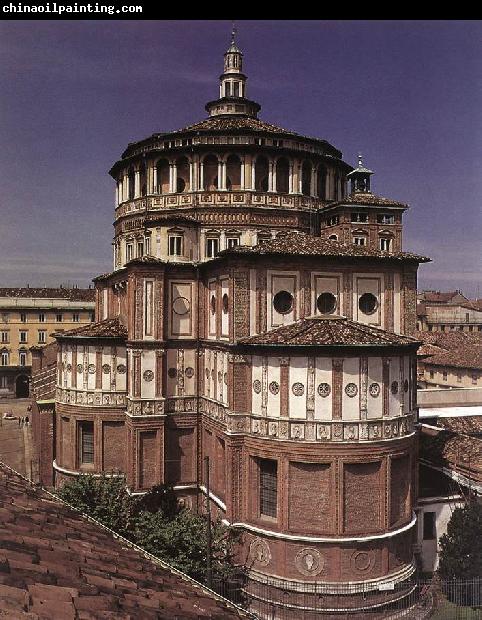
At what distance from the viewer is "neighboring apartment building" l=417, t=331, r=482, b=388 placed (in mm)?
46578

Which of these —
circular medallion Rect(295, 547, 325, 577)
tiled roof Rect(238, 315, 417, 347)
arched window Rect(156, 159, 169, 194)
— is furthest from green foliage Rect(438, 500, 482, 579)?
arched window Rect(156, 159, 169, 194)

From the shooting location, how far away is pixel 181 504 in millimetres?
25828

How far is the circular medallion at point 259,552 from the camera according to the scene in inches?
819

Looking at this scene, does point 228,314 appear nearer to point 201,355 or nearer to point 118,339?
point 201,355

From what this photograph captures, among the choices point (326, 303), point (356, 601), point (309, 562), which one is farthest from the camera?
point (326, 303)

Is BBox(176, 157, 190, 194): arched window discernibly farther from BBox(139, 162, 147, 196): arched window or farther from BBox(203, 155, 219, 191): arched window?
BBox(139, 162, 147, 196): arched window

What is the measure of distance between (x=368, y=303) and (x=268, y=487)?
862 centimetres

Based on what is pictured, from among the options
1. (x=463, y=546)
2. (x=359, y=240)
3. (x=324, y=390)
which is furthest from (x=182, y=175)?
(x=463, y=546)

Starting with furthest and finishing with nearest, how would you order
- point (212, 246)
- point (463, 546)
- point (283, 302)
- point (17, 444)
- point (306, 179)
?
1. point (17, 444)
2. point (306, 179)
3. point (212, 246)
4. point (283, 302)
5. point (463, 546)

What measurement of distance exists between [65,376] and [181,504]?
8.94 meters

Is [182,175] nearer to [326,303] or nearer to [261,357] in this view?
[326,303]

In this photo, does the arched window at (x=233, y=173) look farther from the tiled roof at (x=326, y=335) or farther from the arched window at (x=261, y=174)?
the tiled roof at (x=326, y=335)

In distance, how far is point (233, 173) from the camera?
2961 cm

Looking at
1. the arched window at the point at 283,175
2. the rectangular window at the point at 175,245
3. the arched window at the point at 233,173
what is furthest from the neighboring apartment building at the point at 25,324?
the arched window at the point at 283,175
